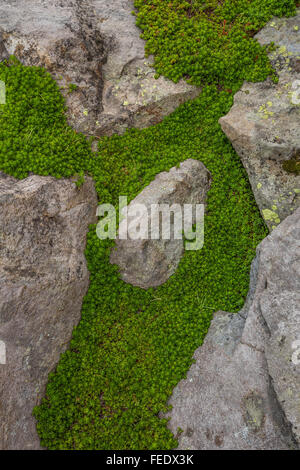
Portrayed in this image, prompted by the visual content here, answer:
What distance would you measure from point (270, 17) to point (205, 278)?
260 inches

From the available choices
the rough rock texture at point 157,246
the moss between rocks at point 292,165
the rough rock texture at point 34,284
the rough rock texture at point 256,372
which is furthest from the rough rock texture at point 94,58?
the rough rock texture at point 256,372

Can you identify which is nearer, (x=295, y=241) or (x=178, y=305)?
(x=295, y=241)

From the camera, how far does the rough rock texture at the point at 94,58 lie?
7.70m

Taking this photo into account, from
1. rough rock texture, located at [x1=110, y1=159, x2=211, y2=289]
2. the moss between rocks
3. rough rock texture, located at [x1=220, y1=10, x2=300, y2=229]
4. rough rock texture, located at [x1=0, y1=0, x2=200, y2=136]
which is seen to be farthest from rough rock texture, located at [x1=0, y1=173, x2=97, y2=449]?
the moss between rocks

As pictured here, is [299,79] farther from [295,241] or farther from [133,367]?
[133,367]

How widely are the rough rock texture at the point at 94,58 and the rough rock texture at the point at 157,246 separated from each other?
189 cm

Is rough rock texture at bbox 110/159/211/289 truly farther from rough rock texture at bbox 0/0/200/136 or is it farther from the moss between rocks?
the moss between rocks

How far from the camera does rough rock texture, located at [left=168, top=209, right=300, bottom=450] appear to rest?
5.54 meters

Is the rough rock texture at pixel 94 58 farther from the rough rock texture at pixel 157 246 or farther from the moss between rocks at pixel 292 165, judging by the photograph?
the moss between rocks at pixel 292 165

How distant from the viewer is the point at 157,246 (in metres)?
7.46

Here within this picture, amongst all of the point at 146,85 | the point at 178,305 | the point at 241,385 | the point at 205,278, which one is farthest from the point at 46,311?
the point at 146,85

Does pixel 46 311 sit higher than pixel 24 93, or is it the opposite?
pixel 24 93

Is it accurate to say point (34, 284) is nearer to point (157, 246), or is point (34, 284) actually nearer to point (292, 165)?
point (157, 246)
